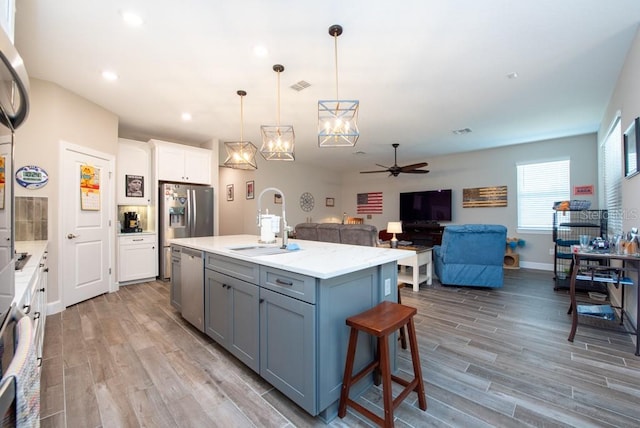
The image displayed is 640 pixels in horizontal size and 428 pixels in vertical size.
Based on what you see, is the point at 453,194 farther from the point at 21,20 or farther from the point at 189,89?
the point at 21,20

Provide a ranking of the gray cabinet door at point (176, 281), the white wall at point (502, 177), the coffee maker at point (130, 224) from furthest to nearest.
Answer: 1. the white wall at point (502, 177)
2. the coffee maker at point (130, 224)
3. the gray cabinet door at point (176, 281)

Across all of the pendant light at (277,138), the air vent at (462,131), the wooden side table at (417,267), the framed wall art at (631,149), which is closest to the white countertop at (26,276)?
the pendant light at (277,138)

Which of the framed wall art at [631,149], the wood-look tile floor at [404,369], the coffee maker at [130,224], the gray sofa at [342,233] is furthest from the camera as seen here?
the coffee maker at [130,224]

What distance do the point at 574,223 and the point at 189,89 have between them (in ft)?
18.8

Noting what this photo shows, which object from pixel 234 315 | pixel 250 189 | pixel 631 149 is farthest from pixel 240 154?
pixel 631 149

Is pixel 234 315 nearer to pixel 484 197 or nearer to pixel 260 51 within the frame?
pixel 260 51

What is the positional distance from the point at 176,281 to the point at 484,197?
6.41 m

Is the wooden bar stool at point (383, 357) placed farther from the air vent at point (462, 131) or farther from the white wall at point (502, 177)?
the white wall at point (502, 177)

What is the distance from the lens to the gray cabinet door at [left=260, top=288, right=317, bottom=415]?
154 centimetres

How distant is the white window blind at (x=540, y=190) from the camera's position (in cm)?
552

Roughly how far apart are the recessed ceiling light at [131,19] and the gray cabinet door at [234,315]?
2.06 meters

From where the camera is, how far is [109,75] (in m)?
2.99

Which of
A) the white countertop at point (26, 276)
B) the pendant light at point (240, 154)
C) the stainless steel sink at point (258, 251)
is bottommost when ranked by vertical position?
the white countertop at point (26, 276)

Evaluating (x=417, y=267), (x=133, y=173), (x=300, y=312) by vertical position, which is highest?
(x=133, y=173)
